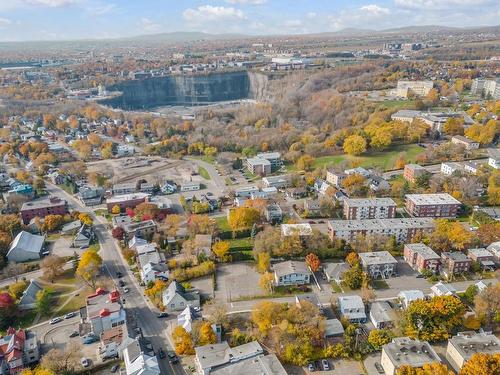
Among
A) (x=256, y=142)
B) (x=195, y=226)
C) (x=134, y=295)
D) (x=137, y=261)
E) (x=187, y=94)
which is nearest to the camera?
(x=134, y=295)

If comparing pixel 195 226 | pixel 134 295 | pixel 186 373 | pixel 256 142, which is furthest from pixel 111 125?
pixel 186 373

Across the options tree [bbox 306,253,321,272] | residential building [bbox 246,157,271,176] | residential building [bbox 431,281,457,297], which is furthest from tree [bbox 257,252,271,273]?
residential building [bbox 246,157,271,176]

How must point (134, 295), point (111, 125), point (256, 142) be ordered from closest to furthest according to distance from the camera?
1. point (134, 295)
2. point (256, 142)
3. point (111, 125)

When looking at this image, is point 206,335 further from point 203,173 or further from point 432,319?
point 203,173

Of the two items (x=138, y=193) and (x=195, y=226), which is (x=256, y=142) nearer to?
(x=138, y=193)

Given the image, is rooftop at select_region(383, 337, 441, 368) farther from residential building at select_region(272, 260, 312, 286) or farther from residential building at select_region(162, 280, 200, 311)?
residential building at select_region(162, 280, 200, 311)

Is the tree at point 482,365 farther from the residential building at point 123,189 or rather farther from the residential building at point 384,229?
the residential building at point 123,189
